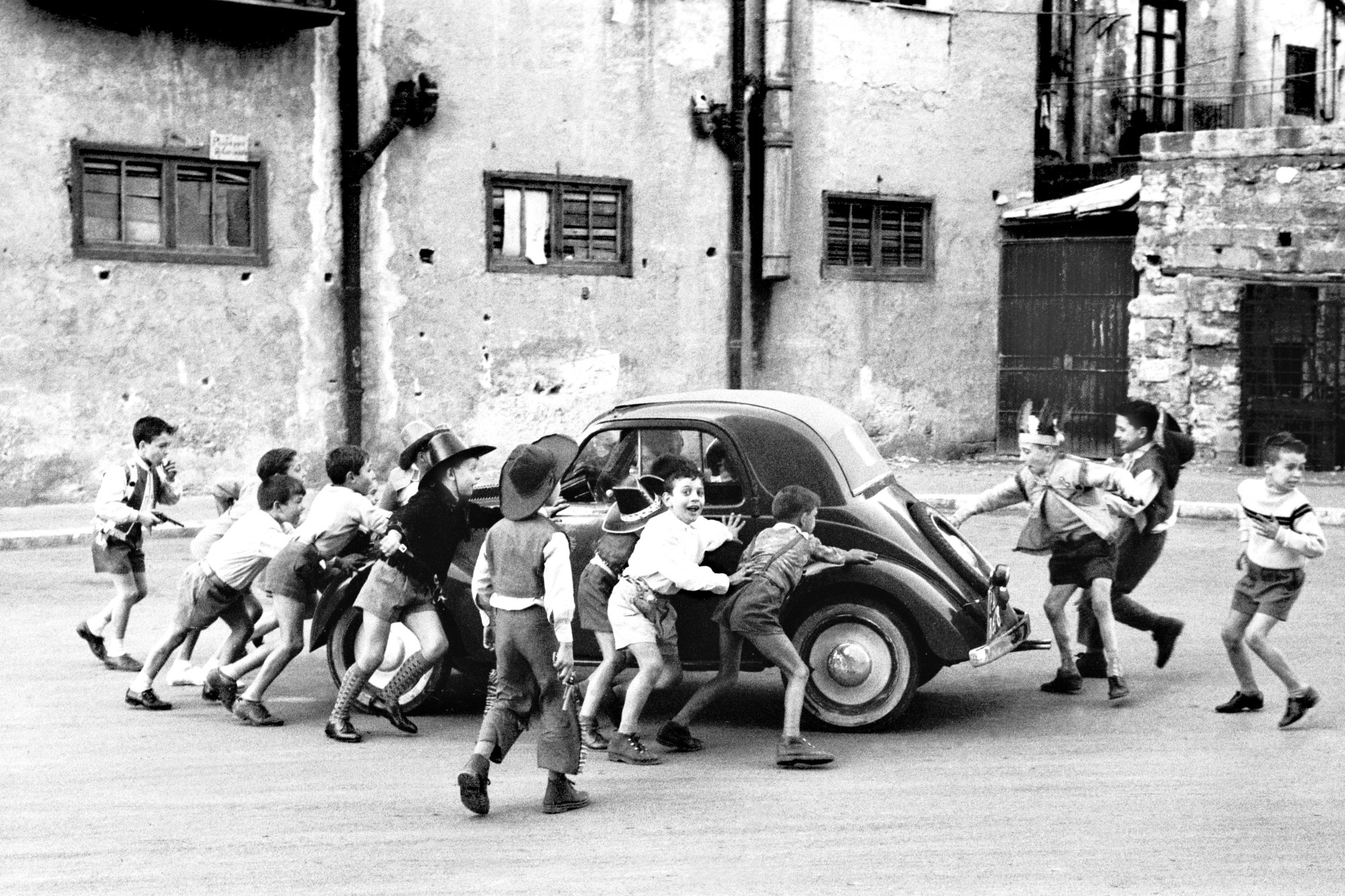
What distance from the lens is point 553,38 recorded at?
19.9 m

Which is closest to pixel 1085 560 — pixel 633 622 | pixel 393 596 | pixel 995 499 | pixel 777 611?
pixel 995 499

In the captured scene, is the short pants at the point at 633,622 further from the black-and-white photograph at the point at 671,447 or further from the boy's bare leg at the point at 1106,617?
the boy's bare leg at the point at 1106,617

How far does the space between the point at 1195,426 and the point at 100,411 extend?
12.3 m

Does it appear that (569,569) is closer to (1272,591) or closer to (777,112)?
(1272,591)

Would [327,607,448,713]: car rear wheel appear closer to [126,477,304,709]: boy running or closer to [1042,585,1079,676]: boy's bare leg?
[126,477,304,709]: boy running

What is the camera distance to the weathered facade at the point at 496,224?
17.0 metres

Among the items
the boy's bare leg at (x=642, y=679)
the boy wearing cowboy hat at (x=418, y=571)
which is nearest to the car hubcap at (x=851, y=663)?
the boy's bare leg at (x=642, y=679)

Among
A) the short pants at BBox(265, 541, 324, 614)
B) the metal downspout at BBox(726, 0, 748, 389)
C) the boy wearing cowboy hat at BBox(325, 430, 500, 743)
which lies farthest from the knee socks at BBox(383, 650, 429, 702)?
the metal downspout at BBox(726, 0, 748, 389)

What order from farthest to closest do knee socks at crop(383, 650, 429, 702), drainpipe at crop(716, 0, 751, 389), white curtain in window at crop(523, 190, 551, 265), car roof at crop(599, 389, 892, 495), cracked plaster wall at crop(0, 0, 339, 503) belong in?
drainpipe at crop(716, 0, 751, 389)
white curtain in window at crop(523, 190, 551, 265)
cracked plaster wall at crop(0, 0, 339, 503)
car roof at crop(599, 389, 892, 495)
knee socks at crop(383, 650, 429, 702)

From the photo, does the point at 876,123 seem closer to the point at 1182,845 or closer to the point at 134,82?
the point at 134,82

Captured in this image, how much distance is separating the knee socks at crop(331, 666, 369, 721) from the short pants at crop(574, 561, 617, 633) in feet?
3.24

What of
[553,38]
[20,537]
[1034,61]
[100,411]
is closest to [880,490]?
[20,537]

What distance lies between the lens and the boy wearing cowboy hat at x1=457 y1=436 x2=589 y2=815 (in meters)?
6.56

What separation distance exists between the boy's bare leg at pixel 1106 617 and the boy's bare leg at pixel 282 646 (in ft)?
12.5
